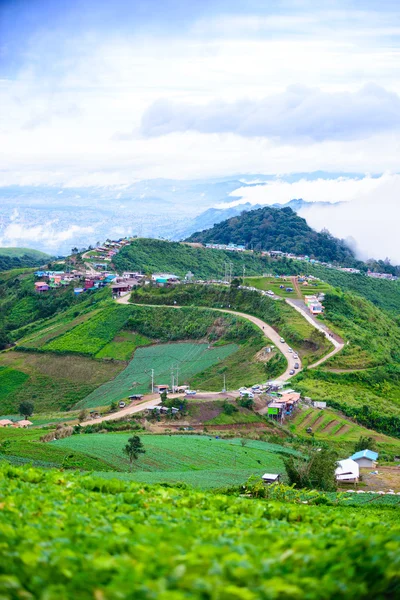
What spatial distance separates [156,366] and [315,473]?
27.4m

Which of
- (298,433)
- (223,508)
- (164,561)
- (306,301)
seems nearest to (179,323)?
(306,301)

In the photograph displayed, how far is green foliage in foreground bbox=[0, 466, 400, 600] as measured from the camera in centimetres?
456

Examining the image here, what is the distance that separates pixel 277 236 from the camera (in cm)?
10588

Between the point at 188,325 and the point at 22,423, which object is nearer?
the point at 22,423

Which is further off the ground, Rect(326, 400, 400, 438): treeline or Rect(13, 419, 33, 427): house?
Rect(13, 419, 33, 427): house

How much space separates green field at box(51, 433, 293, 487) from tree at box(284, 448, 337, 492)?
1.56 meters

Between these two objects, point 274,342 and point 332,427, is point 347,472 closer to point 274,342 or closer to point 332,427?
point 332,427

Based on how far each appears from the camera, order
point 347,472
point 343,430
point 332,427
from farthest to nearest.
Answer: point 332,427, point 343,430, point 347,472

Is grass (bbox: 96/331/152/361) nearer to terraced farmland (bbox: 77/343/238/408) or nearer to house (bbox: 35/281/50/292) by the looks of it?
terraced farmland (bbox: 77/343/238/408)

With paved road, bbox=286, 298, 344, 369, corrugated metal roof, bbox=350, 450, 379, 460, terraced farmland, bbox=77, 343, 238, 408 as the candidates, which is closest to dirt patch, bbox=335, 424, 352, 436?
corrugated metal roof, bbox=350, 450, 379, 460

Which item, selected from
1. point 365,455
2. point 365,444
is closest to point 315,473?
point 365,455

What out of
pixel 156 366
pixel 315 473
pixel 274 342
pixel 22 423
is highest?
pixel 274 342

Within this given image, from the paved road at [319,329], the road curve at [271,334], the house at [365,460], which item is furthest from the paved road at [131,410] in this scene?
the house at [365,460]

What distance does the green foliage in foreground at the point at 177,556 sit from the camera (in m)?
4.56
